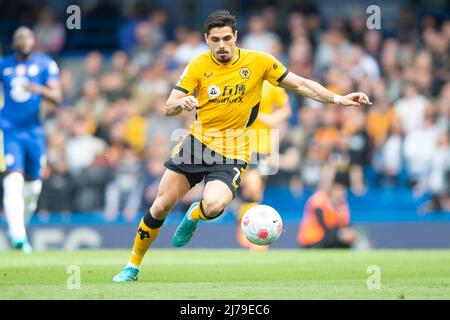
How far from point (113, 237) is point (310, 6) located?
7422 mm

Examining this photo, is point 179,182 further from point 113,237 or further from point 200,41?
point 200,41

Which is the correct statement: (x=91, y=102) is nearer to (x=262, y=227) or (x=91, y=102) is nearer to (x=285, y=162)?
(x=285, y=162)

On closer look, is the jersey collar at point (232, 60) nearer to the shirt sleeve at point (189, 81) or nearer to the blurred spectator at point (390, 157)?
the shirt sleeve at point (189, 81)

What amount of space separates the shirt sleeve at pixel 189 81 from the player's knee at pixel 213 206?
3.59 ft

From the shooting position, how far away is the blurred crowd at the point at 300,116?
60.6 feet

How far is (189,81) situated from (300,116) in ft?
31.6

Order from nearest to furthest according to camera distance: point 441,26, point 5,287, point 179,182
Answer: point 5,287
point 179,182
point 441,26

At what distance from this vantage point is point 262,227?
1021 cm

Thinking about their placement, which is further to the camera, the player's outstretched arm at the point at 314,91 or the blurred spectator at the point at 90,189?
the blurred spectator at the point at 90,189

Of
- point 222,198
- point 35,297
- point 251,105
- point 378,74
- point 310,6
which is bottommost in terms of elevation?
point 35,297

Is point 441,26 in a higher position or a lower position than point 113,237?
higher

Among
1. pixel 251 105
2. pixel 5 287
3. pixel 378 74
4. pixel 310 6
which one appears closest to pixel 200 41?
pixel 310 6

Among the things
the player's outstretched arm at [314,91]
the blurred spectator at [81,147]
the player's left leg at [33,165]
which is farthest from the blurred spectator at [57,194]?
the player's outstretched arm at [314,91]

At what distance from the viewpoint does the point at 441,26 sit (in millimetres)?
21344
